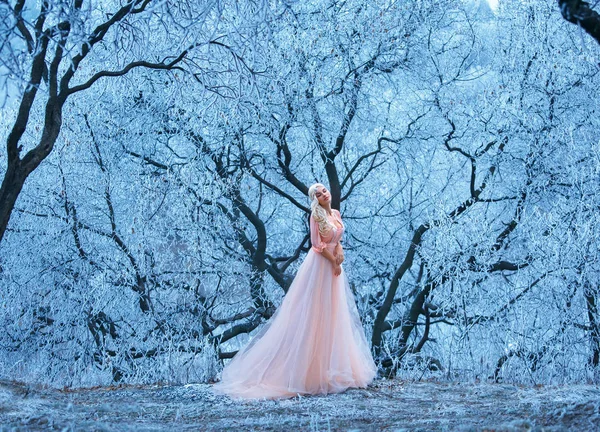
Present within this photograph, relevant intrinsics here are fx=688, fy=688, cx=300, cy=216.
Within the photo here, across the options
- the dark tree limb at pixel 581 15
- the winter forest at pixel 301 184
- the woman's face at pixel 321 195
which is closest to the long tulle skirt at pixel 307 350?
the woman's face at pixel 321 195

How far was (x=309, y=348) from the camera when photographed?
21.3 ft

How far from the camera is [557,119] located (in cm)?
1019

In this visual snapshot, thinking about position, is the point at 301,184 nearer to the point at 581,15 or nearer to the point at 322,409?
the point at 322,409

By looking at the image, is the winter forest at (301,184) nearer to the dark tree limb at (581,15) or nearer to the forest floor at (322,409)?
the forest floor at (322,409)

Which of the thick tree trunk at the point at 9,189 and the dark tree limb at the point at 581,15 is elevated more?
the dark tree limb at the point at 581,15

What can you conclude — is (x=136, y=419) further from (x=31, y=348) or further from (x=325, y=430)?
(x=31, y=348)

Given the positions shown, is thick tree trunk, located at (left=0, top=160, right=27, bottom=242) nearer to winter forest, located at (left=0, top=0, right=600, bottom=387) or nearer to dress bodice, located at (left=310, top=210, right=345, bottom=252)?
dress bodice, located at (left=310, top=210, right=345, bottom=252)

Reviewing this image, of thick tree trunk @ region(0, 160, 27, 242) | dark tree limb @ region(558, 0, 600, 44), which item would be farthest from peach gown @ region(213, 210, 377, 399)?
dark tree limb @ region(558, 0, 600, 44)

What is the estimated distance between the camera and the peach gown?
21.0ft

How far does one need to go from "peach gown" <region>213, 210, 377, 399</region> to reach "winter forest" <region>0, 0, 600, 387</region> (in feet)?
8.82

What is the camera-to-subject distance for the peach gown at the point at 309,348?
6.41 m

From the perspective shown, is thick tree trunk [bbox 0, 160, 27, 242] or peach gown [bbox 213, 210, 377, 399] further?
peach gown [bbox 213, 210, 377, 399]

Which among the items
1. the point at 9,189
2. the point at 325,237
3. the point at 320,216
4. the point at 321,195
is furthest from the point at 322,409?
the point at 9,189

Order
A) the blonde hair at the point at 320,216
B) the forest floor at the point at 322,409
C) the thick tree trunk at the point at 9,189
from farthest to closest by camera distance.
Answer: the blonde hair at the point at 320,216 < the thick tree trunk at the point at 9,189 < the forest floor at the point at 322,409
